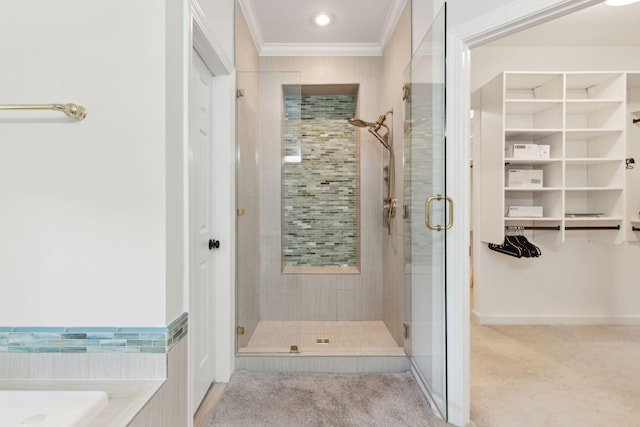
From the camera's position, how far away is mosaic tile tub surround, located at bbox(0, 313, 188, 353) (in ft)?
4.04

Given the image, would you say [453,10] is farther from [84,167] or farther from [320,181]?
[84,167]

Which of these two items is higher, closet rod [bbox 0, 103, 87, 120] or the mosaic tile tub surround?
closet rod [bbox 0, 103, 87, 120]

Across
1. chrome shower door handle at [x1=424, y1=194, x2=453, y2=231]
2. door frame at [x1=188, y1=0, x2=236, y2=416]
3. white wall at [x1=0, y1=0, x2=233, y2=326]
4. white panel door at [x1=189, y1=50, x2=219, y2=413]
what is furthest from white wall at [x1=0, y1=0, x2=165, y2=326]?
chrome shower door handle at [x1=424, y1=194, x2=453, y2=231]

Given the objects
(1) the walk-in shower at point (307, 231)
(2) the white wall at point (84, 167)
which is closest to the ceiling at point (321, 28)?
(1) the walk-in shower at point (307, 231)

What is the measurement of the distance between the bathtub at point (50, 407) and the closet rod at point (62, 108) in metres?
0.93

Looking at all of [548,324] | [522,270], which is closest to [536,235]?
[522,270]

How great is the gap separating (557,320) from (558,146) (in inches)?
67.6

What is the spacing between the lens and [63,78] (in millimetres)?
1239

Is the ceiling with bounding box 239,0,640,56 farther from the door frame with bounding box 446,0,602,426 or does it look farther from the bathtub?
the bathtub

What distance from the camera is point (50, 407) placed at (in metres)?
1.01

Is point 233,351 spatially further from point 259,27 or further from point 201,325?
point 259,27

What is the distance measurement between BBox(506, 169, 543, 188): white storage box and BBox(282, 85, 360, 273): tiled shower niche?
1445mm

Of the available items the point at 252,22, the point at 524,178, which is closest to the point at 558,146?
the point at 524,178

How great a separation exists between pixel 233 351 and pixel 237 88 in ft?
6.00
